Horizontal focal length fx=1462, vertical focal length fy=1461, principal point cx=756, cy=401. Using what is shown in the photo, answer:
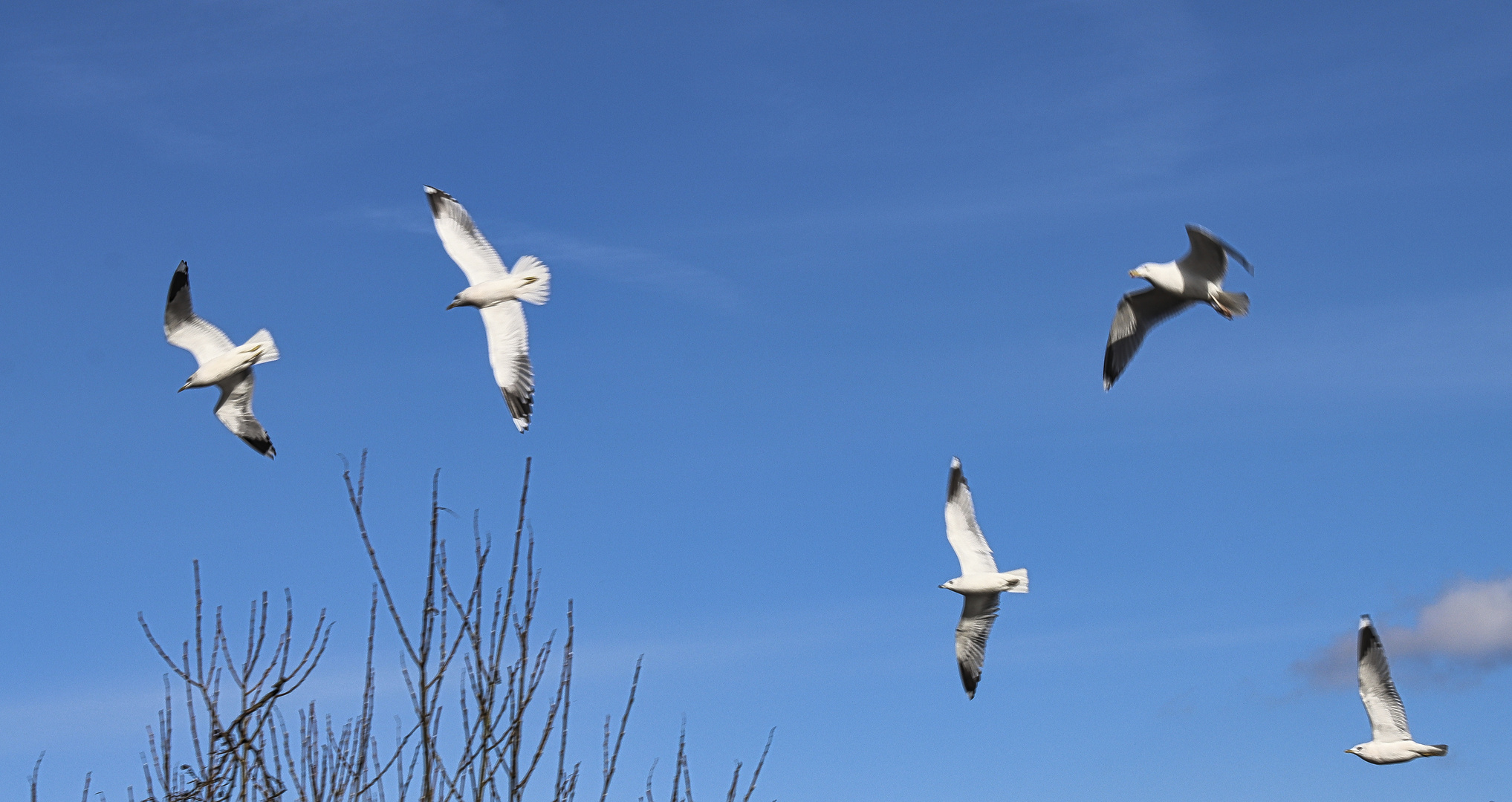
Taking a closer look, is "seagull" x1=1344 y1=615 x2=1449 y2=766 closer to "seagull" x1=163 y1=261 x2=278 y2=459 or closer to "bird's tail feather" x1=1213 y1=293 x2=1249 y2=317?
"bird's tail feather" x1=1213 y1=293 x2=1249 y2=317

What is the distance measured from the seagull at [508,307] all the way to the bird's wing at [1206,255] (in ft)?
18.6

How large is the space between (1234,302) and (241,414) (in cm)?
876

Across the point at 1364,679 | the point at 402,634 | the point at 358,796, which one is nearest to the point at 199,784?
the point at 358,796

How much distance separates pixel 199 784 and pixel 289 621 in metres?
1.47

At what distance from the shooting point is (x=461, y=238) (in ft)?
45.0

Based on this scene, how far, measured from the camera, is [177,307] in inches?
495

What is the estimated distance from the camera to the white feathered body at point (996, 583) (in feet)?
48.7

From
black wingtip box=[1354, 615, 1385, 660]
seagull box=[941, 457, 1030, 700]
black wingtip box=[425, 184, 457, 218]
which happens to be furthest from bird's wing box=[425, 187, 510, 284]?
black wingtip box=[1354, 615, 1385, 660]

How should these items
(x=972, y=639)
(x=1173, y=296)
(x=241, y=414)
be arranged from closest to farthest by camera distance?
(x=241, y=414), (x=1173, y=296), (x=972, y=639)

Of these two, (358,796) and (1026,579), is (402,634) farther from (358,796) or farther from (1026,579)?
(1026,579)

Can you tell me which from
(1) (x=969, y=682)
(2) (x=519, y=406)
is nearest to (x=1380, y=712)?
(1) (x=969, y=682)

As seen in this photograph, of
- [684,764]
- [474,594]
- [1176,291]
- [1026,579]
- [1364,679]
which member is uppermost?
[1176,291]

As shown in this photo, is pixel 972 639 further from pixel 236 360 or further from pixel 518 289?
pixel 236 360

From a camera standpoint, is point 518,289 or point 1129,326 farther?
point 1129,326
